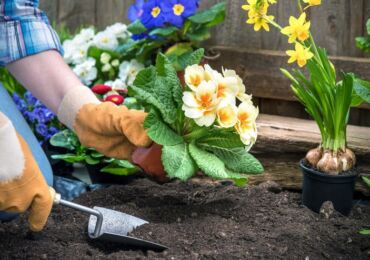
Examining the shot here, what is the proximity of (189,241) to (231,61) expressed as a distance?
1362mm

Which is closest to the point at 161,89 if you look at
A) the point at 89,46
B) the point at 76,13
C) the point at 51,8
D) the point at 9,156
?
the point at 9,156

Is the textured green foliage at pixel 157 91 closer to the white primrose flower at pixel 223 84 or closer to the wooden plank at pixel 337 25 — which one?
the white primrose flower at pixel 223 84

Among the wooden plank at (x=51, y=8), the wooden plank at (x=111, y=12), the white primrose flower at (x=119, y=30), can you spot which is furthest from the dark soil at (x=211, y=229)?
the wooden plank at (x=51, y=8)

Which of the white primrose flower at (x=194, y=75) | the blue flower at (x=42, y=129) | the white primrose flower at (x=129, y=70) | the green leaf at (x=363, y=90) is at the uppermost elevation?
the white primrose flower at (x=194, y=75)

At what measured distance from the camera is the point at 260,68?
10.5ft

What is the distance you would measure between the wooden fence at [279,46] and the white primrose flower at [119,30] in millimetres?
424

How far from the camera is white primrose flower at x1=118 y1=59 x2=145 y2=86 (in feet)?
10.8

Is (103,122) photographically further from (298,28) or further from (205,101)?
(298,28)

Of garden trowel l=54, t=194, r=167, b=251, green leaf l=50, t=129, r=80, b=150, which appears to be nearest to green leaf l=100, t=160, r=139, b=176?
green leaf l=50, t=129, r=80, b=150

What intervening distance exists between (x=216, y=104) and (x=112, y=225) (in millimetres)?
504

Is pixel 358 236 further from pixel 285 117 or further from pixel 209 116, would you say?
pixel 285 117

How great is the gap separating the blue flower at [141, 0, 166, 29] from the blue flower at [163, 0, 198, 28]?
0.08 feet

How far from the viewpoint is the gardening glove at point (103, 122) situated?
2.19m

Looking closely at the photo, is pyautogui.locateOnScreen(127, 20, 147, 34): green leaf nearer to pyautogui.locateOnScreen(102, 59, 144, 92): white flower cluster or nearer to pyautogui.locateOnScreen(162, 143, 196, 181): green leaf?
pyautogui.locateOnScreen(102, 59, 144, 92): white flower cluster
